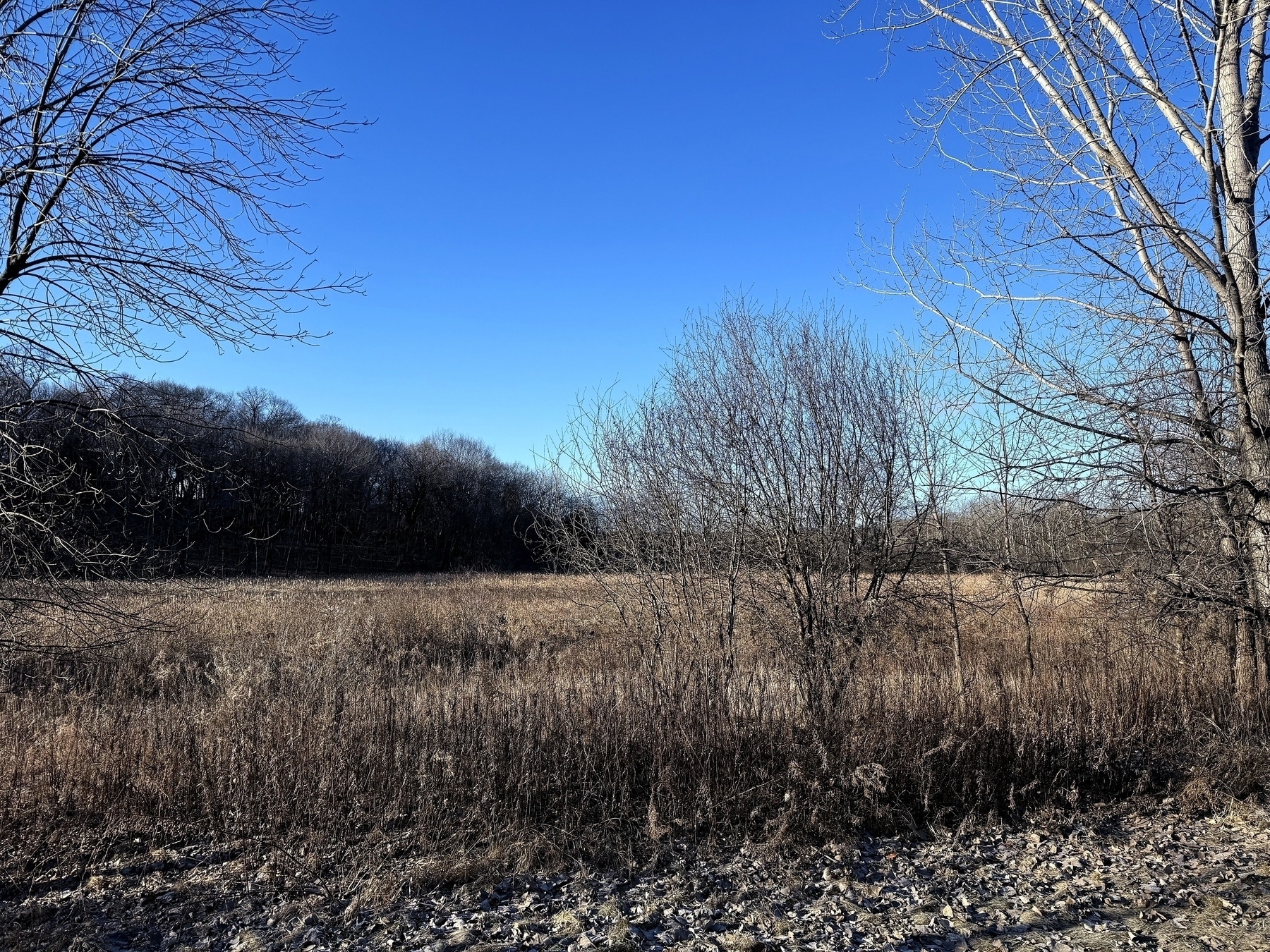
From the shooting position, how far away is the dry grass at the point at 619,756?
15.1 feet

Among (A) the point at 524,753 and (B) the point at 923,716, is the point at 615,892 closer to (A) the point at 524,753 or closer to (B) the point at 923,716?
(A) the point at 524,753

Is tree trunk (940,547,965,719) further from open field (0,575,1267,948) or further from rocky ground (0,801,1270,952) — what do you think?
rocky ground (0,801,1270,952)

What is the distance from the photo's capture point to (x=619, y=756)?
5.21 m

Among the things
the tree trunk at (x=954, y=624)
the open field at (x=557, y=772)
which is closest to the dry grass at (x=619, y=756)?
the open field at (x=557, y=772)

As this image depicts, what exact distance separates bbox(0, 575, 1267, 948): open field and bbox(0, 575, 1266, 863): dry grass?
2 cm

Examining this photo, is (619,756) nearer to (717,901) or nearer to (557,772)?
(557,772)

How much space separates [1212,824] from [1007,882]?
1.68 metres

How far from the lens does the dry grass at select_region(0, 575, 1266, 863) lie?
4.62 m

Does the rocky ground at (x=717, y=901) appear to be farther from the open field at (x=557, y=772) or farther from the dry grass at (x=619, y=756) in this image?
the dry grass at (x=619, y=756)

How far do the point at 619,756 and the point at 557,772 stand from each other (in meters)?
0.45

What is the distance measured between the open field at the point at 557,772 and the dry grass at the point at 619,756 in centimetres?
2

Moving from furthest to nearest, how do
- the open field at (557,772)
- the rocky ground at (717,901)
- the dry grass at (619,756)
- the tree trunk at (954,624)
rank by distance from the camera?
the tree trunk at (954,624) < the dry grass at (619,756) < the open field at (557,772) < the rocky ground at (717,901)

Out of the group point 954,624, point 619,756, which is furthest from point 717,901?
point 954,624

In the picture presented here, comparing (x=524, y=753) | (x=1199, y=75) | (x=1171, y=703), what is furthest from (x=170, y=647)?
(x=1199, y=75)
